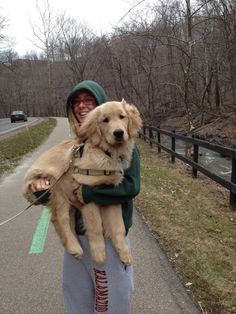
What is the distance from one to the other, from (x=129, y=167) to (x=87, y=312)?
1057 millimetres

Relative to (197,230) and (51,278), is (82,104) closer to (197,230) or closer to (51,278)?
(51,278)

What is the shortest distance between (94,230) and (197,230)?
388 cm

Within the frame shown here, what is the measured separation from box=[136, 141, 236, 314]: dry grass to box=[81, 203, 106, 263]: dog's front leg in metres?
1.66

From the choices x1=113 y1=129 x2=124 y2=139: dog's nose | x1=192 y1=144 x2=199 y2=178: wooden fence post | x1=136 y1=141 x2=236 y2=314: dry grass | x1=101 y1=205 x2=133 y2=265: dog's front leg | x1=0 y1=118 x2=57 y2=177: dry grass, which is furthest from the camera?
x1=0 y1=118 x2=57 y2=177: dry grass

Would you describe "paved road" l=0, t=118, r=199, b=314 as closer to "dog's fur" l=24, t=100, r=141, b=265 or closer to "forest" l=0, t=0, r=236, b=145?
"dog's fur" l=24, t=100, r=141, b=265

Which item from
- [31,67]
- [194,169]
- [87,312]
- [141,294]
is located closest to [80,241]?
[87,312]

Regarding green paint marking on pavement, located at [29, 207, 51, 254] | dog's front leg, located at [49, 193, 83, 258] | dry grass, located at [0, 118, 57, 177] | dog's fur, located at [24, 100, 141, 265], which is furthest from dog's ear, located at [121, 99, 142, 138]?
dry grass, located at [0, 118, 57, 177]

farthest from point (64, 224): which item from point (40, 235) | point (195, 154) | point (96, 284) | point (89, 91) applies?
point (195, 154)

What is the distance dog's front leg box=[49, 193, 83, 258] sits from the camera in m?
2.54

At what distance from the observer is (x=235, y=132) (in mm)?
23078

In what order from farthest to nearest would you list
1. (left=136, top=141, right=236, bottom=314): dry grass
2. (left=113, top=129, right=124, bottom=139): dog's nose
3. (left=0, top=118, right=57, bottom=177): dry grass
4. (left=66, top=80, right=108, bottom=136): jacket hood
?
(left=0, top=118, right=57, bottom=177): dry grass
(left=136, top=141, right=236, bottom=314): dry grass
(left=66, top=80, right=108, bottom=136): jacket hood
(left=113, top=129, right=124, bottom=139): dog's nose

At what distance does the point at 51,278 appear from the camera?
4531 millimetres

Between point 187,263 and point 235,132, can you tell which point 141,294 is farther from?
point 235,132

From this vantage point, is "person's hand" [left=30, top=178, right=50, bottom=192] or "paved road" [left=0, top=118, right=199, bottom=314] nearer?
"person's hand" [left=30, top=178, right=50, bottom=192]
